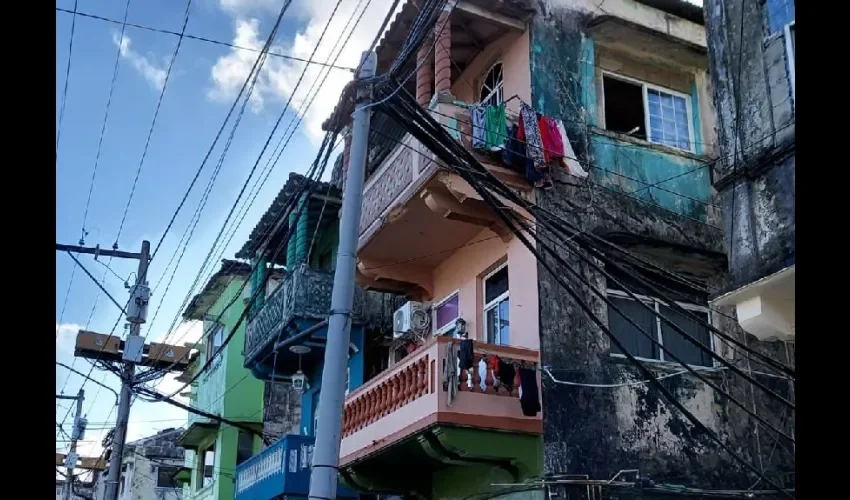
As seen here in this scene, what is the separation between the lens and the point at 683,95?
15062mm

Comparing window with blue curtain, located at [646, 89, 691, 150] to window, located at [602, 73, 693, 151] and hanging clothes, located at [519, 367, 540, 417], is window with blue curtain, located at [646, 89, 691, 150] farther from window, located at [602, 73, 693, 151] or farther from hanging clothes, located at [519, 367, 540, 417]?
hanging clothes, located at [519, 367, 540, 417]

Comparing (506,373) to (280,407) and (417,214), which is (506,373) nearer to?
(417,214)

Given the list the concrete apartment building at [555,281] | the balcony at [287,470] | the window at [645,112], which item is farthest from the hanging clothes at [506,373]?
the balcony at [287,470]

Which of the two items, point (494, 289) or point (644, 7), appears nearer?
point (494, 289)

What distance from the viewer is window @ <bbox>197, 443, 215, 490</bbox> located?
28094 millimetres

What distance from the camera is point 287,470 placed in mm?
16328

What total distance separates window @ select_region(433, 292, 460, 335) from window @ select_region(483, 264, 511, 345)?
884 millimetres

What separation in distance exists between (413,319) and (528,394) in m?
4.09

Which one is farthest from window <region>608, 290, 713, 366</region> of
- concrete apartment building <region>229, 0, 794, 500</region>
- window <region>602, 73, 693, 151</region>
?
window <region>602, 73, 693, 151</region>
